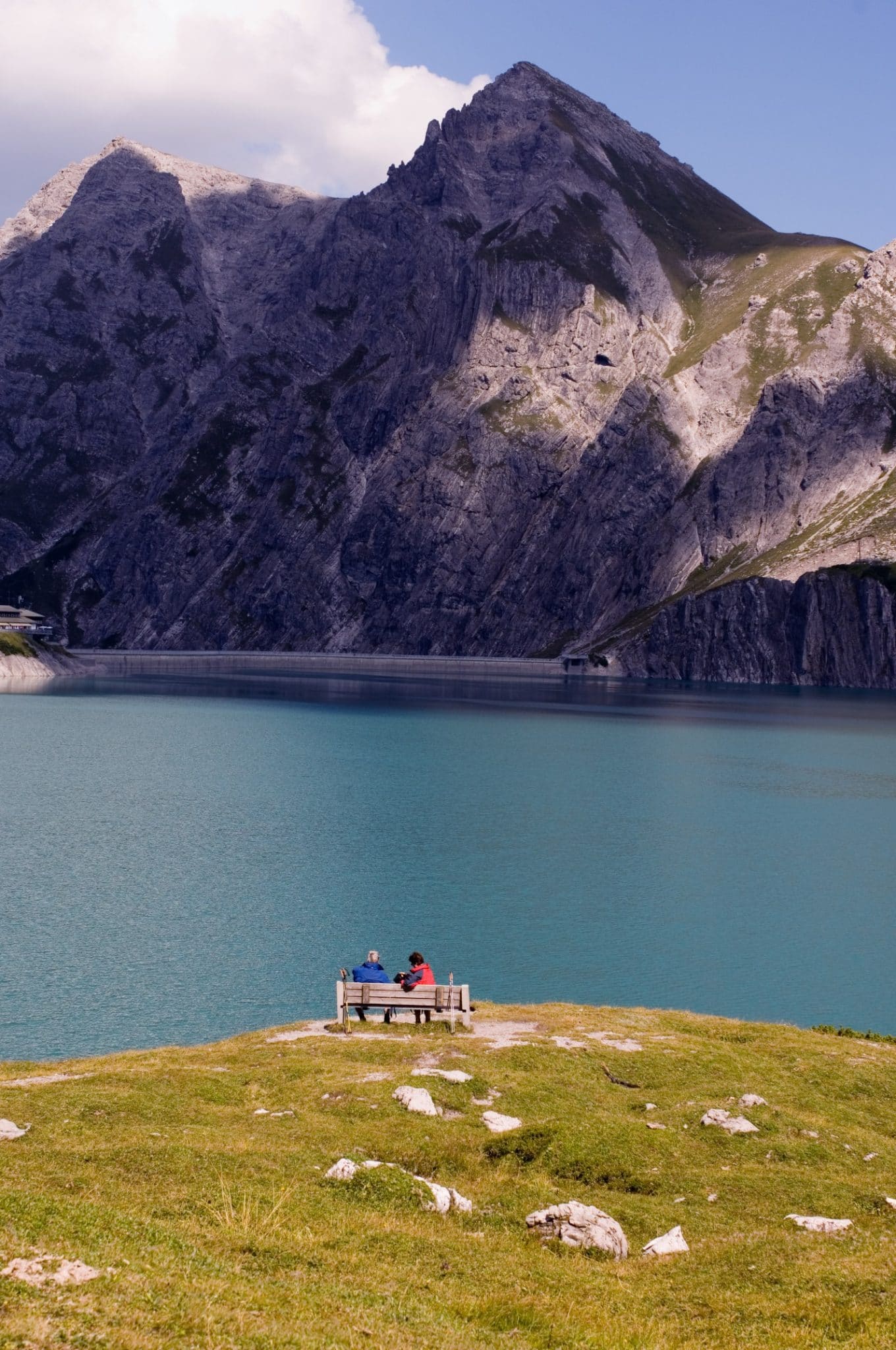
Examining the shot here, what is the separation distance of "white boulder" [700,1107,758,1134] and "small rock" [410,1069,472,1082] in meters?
5.62

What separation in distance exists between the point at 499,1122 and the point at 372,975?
11508 millimetres

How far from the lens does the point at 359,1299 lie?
16.1m

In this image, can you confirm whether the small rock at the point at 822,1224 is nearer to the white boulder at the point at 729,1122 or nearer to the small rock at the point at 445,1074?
the white boulder at the point at 729,1122

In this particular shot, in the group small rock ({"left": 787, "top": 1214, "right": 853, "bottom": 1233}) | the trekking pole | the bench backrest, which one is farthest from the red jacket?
small rock ({"left": 787, "top": 1214, "right": 853, "bottom": 1233})

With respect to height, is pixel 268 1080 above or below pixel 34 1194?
below

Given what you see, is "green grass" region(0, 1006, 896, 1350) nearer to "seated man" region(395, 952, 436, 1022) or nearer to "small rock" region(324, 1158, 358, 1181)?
"small rock" region(324, 1158, 358, 1181)

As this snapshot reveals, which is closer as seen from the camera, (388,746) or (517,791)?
(517,791)

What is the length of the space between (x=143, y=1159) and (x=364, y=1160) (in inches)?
155

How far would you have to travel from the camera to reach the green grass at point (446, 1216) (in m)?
15.5

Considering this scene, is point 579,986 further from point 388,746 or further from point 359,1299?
point 388,746

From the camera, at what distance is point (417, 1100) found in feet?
85.6

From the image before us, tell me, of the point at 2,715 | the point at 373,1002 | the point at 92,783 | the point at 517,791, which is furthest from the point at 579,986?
the point at 2,715

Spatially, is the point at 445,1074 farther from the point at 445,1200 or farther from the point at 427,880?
the point at 427,880

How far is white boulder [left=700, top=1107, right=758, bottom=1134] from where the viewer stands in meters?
25.3
